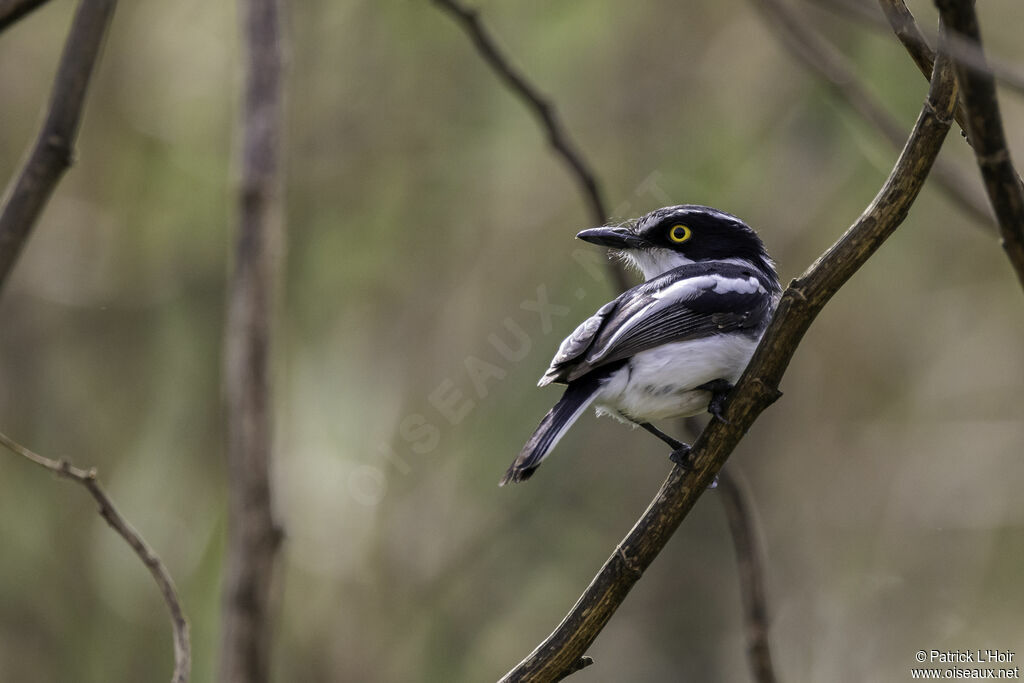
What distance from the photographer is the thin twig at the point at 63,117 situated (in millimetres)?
2695

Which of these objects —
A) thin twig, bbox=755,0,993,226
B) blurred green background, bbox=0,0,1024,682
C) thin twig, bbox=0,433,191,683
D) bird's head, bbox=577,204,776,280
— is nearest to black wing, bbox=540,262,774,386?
bird's head, bbox=577,204,776,280

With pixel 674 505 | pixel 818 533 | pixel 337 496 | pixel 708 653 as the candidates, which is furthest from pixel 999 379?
pixel 674 505

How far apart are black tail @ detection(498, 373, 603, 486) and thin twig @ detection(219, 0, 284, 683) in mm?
805

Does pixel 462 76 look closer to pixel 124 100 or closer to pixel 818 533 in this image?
pixel 124 100

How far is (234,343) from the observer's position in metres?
3.42

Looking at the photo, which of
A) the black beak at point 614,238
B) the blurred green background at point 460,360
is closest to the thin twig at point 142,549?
the black beak at point 614,238

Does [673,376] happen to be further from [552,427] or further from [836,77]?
[836,77]

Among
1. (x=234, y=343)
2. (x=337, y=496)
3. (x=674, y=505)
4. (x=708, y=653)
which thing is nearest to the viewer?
(x=674, y=505)

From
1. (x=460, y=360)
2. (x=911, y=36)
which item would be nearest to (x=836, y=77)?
(x=911, y=36)

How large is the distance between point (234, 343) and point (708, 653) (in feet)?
18.0

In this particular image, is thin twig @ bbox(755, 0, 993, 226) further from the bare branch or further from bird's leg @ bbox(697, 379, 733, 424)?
the bare branch

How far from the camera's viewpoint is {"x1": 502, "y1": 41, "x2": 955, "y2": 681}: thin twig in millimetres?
2254

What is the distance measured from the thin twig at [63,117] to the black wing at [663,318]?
58.8 inches

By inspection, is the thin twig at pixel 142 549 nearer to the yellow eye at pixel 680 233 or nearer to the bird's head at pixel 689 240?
the bird's head at pixel 689 240
